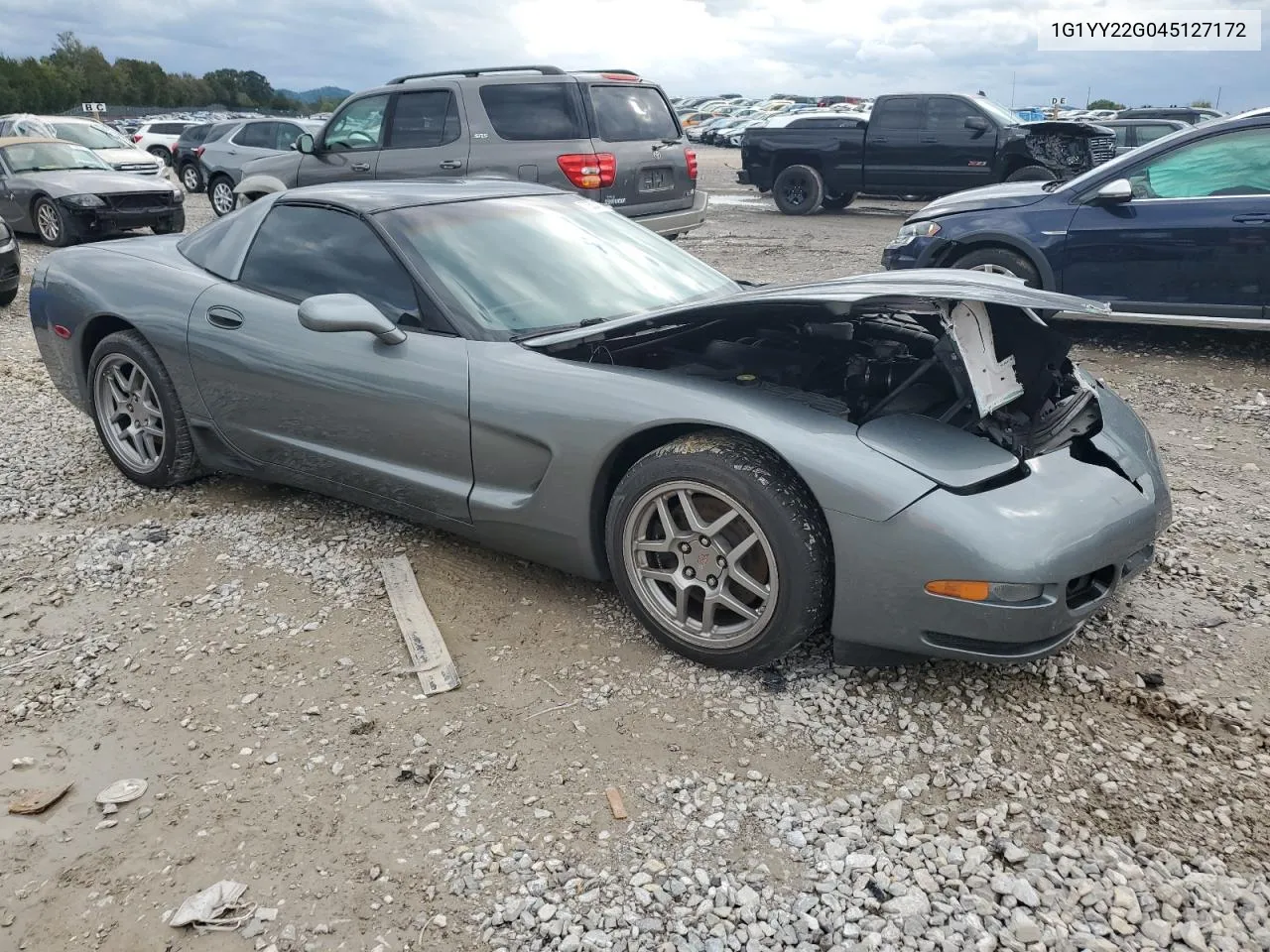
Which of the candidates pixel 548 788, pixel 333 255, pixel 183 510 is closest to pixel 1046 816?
pixel 548 788

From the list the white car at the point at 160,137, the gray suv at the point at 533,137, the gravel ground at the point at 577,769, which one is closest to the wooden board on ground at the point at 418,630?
the gravel ground at the point at 577,769

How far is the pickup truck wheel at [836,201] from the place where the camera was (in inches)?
619

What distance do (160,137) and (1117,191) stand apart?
2561 centimetres

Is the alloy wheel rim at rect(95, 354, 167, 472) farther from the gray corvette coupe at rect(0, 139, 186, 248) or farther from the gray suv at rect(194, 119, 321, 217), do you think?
Result: the gray suv at rect(194, 119, 321, 217)

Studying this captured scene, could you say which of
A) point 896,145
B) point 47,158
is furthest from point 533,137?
point 47,158

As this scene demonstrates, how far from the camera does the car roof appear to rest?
3.80m

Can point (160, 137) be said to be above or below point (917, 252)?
above

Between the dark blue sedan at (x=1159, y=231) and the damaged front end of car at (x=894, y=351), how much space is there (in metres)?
3.51

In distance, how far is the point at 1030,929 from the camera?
6.63 feet

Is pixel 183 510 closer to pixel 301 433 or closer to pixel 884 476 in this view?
pixel 301 433

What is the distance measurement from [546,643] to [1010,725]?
141 cm

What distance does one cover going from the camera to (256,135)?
17125mm

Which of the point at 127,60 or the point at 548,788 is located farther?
the point at 127,60

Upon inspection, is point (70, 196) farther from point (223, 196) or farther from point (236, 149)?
point (236, 149)
